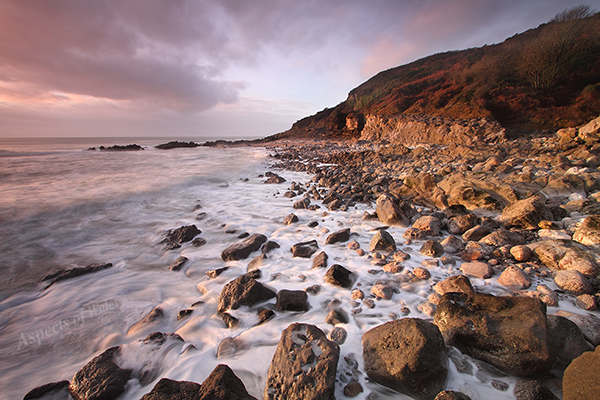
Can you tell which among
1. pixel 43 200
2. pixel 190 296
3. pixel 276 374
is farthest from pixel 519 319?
pixel 43 200

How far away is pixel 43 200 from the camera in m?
6.71

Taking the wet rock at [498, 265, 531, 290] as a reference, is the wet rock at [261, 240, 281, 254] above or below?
below

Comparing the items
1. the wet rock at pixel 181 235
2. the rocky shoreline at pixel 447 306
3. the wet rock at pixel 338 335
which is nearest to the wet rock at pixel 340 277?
the rocky shoreline at pixel 447 306

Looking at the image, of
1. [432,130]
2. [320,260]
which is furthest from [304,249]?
[432,130]

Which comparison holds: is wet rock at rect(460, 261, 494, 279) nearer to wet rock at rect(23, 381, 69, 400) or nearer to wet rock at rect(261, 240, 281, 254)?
wet rock at rect(261, 240, 281, 254)

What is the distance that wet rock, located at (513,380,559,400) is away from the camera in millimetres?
1258

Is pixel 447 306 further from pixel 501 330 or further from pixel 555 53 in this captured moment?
pixel 555 53

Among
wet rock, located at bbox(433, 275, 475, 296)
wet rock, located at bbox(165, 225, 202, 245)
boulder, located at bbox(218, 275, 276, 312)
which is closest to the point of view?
wet rock, located at bbox(433, 275, 475, 296)

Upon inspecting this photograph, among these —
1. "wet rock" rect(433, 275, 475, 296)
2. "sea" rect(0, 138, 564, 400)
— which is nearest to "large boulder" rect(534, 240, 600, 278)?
"sea" rect(0, 138, 564, 400)

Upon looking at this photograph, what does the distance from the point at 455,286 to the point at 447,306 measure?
16.5 inches

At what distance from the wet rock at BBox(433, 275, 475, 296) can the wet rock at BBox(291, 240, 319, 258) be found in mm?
1583

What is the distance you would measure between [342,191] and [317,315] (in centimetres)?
430

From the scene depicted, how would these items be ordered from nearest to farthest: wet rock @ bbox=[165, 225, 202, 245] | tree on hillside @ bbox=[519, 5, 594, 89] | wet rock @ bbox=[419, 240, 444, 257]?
wet rock @ bbox=[419, 240, 444, 257], wet rock @ bbox=[165, 225, 202, 245], tree on hillside @ bbox=[519, 5, 594, 89]

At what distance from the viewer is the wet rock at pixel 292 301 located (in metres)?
2.27
